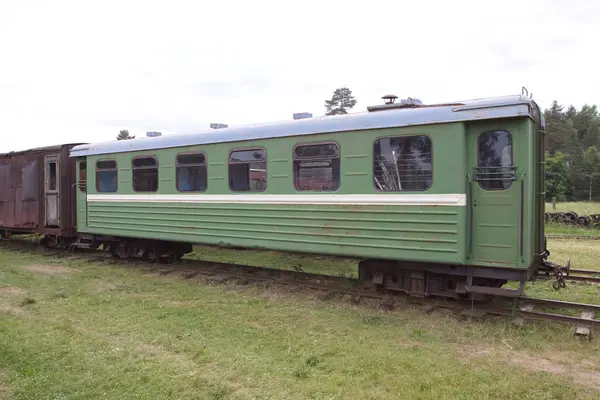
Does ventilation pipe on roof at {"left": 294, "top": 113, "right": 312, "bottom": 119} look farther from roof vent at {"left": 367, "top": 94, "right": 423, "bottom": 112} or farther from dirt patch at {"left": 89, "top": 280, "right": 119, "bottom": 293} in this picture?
dirt patch at {"left": 89, "top": 280, "right": 119, "bottom": 293}

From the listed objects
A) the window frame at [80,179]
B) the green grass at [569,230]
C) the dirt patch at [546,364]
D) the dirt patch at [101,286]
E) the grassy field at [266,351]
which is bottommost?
the dirt patch at [546,364]

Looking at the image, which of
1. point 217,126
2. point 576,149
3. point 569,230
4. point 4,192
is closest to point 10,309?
point 217,126

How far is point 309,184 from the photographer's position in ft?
25.5

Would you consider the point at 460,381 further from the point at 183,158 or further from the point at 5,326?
the point at 183,158

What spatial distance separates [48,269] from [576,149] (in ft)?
225

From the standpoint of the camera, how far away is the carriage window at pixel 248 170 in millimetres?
8336

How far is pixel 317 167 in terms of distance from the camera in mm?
7676

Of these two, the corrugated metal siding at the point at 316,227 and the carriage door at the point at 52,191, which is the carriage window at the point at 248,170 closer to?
the corrugated metal siding at the point at 316,227

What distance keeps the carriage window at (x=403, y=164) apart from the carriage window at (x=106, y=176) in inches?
268

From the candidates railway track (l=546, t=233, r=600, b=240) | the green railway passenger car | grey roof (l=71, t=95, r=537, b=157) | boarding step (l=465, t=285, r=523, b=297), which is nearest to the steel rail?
the green railway passenger car

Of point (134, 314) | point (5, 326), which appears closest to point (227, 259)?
point (134, 314)

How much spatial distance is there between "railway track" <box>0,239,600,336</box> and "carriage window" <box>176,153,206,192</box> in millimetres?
1740

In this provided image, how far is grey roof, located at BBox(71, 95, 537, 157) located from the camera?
239 inches

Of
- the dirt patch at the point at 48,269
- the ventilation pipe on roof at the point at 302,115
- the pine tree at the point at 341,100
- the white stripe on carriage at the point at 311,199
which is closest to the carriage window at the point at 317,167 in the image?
the white stripe on carriage at the point at 311,199
